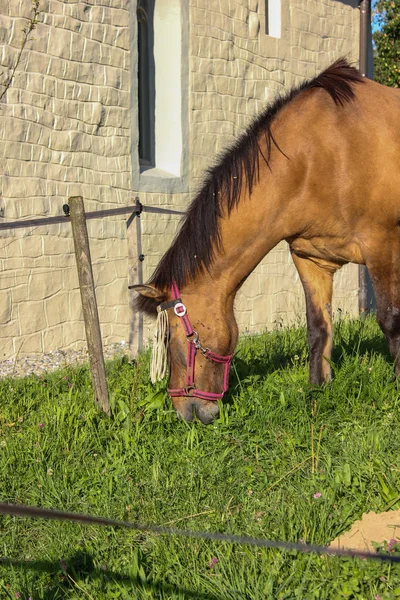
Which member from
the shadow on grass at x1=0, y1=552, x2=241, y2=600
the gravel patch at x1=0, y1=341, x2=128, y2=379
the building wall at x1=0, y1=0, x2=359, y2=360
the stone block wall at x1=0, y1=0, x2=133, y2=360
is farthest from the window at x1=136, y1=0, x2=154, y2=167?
the shadow on grass at x1=0, y1=552, x2=241, y2=600

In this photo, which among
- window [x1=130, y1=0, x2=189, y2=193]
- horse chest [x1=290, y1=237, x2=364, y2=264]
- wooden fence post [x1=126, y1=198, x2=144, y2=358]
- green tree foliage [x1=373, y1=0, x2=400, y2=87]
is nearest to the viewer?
horse chest [x1=290, y1=237, x2=364, y2=264]

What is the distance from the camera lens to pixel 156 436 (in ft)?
15.8

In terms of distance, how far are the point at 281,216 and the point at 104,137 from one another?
188 inches

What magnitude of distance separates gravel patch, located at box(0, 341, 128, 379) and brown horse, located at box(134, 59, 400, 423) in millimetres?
2814

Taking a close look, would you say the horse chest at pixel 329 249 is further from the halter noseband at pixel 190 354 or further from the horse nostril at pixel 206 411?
the horse nostril at pixel 206 411

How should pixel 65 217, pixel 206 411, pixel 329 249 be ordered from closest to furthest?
1. pixel 206 411
2. pixel 329 249
3. pixel 65 217

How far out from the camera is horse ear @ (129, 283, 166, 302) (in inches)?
196

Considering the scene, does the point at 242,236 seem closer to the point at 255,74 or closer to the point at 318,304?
the point at 318,304

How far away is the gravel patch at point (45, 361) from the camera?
7.98 m

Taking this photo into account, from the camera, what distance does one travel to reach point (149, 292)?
5043 millimetres

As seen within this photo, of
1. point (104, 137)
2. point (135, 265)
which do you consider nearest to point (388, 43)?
point (104, 137)

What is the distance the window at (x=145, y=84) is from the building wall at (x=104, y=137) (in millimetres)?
268

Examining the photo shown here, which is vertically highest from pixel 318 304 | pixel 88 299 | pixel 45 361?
pixel 88 299

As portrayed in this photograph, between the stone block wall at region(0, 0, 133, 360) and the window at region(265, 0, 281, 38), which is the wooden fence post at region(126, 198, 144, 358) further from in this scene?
the window at region(265, 0, 281, 38)
